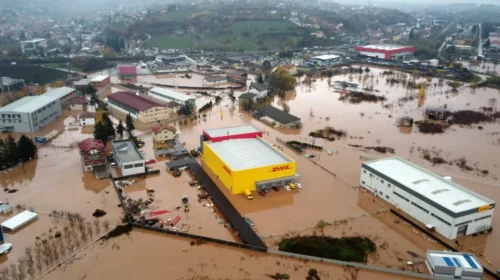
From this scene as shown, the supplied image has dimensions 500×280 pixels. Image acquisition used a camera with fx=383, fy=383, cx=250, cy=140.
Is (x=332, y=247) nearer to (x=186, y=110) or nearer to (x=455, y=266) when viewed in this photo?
(x=455, y=266)

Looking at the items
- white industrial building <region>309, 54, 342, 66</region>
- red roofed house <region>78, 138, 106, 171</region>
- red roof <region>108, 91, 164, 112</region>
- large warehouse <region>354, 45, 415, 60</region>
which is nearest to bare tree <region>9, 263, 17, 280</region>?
red roofed house <region>78, 138, 106, 171</region>

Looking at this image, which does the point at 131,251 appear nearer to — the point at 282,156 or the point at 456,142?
the point at 282,156

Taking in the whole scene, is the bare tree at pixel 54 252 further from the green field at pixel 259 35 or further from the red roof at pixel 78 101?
the green field at pixel 259 35

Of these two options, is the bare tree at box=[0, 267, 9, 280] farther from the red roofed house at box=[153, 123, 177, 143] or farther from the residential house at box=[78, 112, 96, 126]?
the residential house at box=[78, 112, 96, 126]

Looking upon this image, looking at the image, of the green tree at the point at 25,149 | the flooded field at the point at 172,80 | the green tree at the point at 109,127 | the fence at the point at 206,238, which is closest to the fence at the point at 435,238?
the fence at the point at 206,238

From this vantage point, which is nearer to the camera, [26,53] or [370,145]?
[370,145]

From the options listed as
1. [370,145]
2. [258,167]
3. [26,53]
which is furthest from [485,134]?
[26,53]
